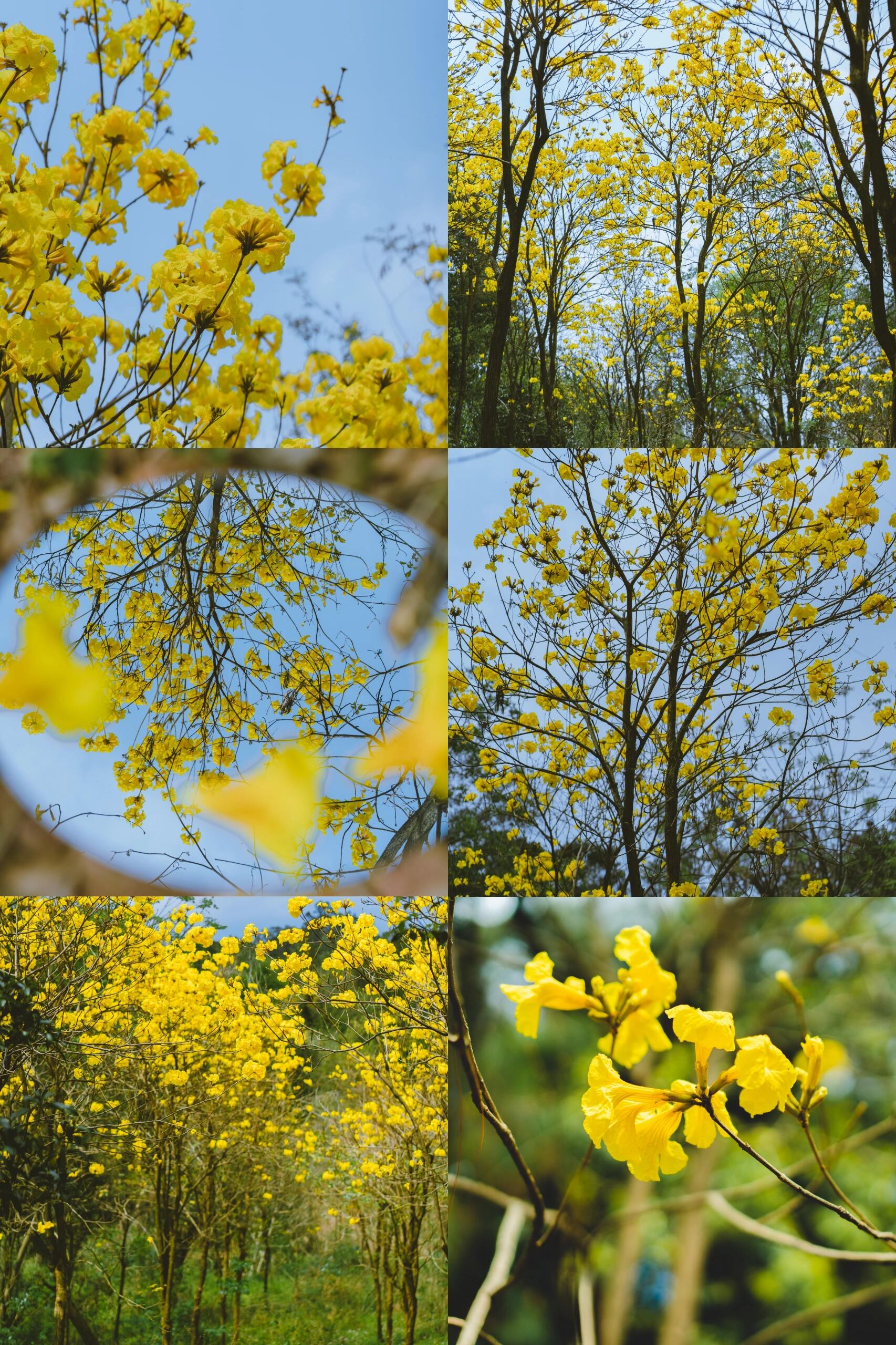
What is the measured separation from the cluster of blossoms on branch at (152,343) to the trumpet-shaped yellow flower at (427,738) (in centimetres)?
43

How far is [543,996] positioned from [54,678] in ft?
4.03

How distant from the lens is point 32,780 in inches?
71.0

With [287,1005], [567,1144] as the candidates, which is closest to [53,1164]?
[287,1005]

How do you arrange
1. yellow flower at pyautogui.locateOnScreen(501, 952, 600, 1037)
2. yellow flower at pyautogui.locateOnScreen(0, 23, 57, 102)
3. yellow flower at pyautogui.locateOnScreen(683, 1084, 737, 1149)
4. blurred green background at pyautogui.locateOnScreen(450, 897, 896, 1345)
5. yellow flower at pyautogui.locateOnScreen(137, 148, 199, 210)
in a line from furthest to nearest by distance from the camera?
yellow flower at pyautogui.locateOnScreen(137, 148, 199, 210) → yellow flower at pyautogui.locateOnScreen(0, 23, 57, 102) → blurred green background at pyautogui.locateOnScreen(450, 897, 896, 1345) → yellow flower at pyautogui.locateOnScreen(683, 1084, 737, 1149) → yellow flower at pyautogui.locateOnScreen(501, 952, 600, 1037)

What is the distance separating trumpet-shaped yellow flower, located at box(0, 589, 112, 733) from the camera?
181cm

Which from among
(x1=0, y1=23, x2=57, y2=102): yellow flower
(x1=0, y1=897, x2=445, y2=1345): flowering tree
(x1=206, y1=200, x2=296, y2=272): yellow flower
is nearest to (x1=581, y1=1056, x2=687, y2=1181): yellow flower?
(x1=0, y1=897, x2=445, y2=1345): flowering tree

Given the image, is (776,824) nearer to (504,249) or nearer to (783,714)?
(783,714)

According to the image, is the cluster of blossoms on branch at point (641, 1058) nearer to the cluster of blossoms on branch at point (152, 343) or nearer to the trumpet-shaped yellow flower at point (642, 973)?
the trumpet-shaped yellow flower at point (642, 973)

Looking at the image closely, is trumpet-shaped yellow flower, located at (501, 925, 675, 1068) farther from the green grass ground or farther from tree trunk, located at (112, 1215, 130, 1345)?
tree trunk, located at (112, 1215, 130, 1345)

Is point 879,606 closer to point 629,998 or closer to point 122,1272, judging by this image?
point 629,998

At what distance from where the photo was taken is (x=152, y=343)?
183 cm

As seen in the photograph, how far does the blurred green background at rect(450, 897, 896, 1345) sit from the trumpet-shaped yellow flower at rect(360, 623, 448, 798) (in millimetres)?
265

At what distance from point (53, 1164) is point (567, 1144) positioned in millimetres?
920

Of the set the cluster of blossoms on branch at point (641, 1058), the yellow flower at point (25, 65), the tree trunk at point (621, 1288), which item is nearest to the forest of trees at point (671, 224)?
the yellow flower at point (25, 65)
